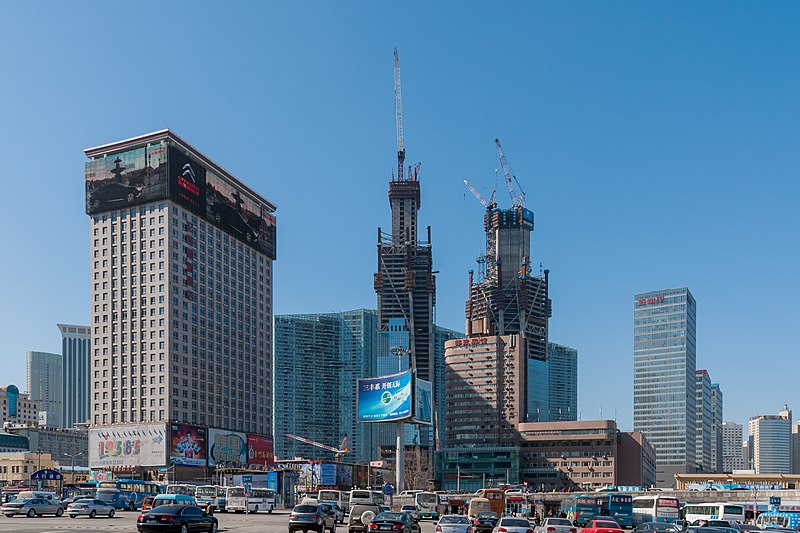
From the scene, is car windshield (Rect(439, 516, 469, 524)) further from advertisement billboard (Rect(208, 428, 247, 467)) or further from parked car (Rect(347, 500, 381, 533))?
advertisement billboard (Rect(208, 428, 247, 467))

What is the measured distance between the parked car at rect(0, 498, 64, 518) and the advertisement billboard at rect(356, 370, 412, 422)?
80.1m

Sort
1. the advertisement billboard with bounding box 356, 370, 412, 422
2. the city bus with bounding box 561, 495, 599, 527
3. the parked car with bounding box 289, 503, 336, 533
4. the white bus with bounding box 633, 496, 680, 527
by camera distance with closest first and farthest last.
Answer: the parked car with bounding box 289, 503, 336, 533, the city bus with bounding box 561, 495, 599, 527, the white bus with bounding box 633, 496, 680, 527, the advertisement billboard with bounding box 356, 370, 412, 422

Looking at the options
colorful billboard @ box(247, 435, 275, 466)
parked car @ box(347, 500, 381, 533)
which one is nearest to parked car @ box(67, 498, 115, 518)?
parked car @ box(347, 500, 381, 533)

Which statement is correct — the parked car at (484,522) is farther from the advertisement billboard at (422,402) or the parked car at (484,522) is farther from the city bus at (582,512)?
the advertisement billboard at (422,402)

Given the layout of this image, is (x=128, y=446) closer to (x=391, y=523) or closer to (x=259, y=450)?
(x=259, y=450)

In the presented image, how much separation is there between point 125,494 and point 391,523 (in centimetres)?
5033

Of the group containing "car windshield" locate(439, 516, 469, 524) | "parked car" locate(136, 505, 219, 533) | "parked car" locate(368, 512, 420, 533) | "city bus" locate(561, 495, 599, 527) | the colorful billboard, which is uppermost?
"parked car" locate(136, 505, 219, 533)

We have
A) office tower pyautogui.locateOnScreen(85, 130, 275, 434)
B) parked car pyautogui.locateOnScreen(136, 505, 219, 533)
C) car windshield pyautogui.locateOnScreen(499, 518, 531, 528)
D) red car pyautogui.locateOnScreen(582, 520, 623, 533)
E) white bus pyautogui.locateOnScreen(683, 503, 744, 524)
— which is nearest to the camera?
parked car pyautogui.locateOnScreen(136, 505, 219, 533)

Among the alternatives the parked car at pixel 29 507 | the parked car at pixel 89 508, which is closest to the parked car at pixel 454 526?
the parked car at pixel 89 508

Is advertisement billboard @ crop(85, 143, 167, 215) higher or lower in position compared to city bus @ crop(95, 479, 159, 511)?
higher

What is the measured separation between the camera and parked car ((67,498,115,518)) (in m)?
68.4

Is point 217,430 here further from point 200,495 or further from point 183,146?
point 200,495

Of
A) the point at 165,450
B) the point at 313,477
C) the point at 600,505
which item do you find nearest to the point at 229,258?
the point at 165,450

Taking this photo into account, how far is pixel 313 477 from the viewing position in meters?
152
